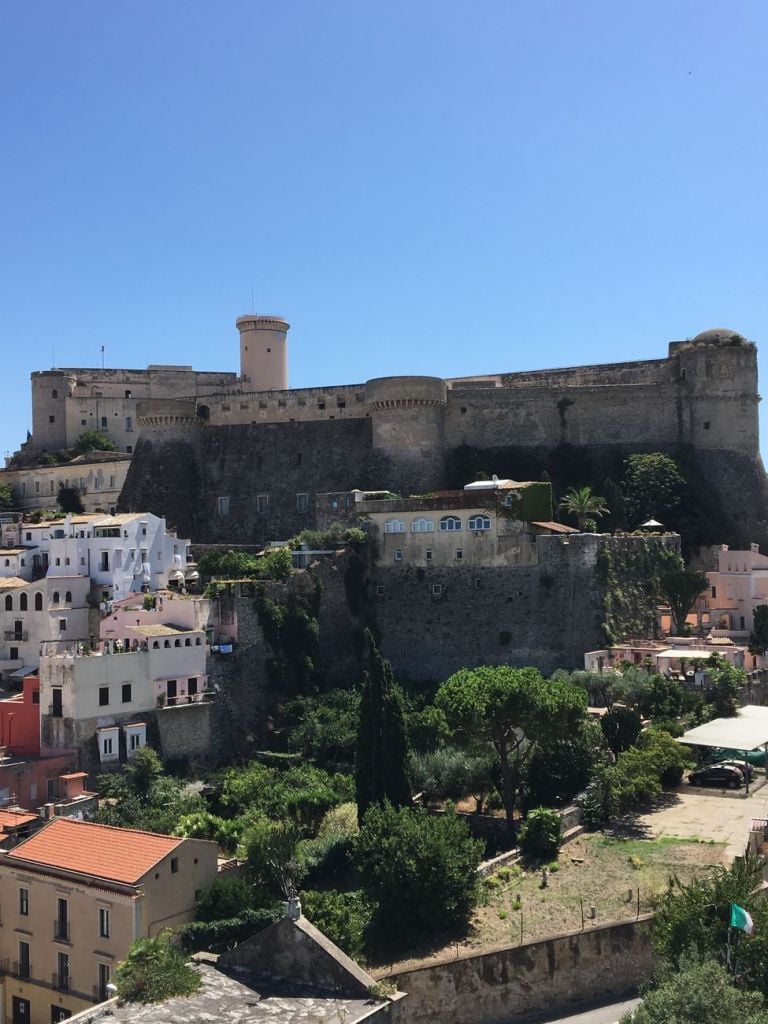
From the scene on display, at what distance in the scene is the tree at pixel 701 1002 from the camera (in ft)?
55.5

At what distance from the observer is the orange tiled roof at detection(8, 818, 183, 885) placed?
23172 mm

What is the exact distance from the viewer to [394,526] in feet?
139

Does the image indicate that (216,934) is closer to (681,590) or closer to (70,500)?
(681,590)

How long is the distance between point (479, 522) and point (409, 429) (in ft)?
28.1

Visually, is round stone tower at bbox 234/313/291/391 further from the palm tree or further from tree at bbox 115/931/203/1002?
tree at bbox 115/931/203/1002

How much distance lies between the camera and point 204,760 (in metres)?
35.4

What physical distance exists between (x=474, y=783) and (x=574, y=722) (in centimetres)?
343

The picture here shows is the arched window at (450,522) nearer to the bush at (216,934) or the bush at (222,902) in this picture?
the bush at (222,902)

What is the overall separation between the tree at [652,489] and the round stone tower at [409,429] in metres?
7.70

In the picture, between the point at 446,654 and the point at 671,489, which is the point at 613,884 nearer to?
the point at 446,654

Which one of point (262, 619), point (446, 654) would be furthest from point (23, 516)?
point (446, 654)

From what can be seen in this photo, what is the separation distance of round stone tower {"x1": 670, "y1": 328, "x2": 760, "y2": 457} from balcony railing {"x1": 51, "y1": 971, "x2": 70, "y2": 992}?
1308 inches

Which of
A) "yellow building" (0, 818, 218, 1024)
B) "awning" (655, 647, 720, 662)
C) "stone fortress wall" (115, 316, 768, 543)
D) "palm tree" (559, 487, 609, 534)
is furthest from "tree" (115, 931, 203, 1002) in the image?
"stone fortress wall" (115, 316, 768, 543)

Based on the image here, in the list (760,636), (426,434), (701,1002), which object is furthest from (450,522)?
(701,1002)
